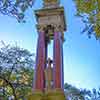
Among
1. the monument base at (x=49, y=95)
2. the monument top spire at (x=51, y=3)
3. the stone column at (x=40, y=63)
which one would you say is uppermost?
the monument top spire at (x=51, y=3)

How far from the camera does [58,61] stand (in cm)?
1464

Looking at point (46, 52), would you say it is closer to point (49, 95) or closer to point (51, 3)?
point (51, 3)

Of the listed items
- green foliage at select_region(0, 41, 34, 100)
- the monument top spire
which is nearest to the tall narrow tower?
the monument top spire

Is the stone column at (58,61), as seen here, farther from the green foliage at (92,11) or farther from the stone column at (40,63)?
the green foliage at (92,11)

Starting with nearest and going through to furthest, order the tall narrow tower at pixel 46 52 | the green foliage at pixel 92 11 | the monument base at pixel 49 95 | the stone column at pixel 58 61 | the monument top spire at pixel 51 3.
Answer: the green foliage at pixel 92 11 → the monument base at pixel 49 95 → the tall narrow tower at pixel 46 52 → the stone column at pixel 58 61 → the monument top spire at pixel 51 3

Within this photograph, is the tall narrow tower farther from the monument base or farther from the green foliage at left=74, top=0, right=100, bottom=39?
the green foliage at left=74, top=0, right=100, bottom=39

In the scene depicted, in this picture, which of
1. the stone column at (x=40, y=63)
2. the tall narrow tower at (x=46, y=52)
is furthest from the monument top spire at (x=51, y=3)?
the stone column at (x=40, y=63)

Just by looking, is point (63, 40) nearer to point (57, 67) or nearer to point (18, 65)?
point (57, 67)

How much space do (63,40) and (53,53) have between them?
223cm

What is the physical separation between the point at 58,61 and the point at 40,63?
3.65 feet

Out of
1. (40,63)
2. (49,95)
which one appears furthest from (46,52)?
(49,95)

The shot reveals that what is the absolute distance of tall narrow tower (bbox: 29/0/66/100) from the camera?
13562 millimetres

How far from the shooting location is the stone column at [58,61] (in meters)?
13.9

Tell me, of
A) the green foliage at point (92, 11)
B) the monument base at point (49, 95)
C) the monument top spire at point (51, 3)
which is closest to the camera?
the green foliage at point (92, 11)
